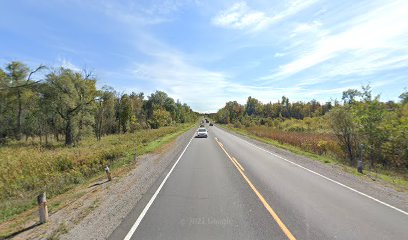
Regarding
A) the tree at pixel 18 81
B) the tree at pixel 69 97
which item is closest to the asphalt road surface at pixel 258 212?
the tree at pixel 69 97

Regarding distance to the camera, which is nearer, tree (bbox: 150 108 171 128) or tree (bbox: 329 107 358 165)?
tree (bbox: 329 107 358 165)

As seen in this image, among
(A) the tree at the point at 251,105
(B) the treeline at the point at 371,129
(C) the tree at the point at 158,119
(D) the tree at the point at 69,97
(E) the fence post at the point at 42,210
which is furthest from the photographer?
(A) the tree at the point at 251,105

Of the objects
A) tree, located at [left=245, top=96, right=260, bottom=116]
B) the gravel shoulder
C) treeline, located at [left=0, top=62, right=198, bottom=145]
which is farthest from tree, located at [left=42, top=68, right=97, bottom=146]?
tree, located at [left=245, top=96, right=260, bottom=116]

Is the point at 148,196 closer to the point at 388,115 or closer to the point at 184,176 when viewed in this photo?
the point at 184,176

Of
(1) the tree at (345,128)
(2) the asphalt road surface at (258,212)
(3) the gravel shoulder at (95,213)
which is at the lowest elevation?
(3) the gravel shoulder at (95,213)

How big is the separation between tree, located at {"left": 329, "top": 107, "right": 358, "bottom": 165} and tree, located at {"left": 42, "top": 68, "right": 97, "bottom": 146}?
35.8 meters

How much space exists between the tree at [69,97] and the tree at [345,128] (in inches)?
1410

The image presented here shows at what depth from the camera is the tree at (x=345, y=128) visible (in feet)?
72.6

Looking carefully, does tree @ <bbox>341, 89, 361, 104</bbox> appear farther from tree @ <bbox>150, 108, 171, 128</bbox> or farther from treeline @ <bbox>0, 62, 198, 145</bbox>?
tree @ <bbox>150, 108, 171, 128</bbox>

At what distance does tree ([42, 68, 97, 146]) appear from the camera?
131ft

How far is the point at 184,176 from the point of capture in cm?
1220

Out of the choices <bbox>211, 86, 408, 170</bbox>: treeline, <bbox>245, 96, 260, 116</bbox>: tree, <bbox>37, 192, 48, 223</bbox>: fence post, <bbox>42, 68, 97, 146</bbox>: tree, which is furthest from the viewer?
<bbox>245, 96, 260, 116</bbox>: tree

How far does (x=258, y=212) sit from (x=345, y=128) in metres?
18.8

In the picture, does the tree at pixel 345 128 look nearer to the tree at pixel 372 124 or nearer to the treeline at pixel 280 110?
the tree at pixel 372 124
